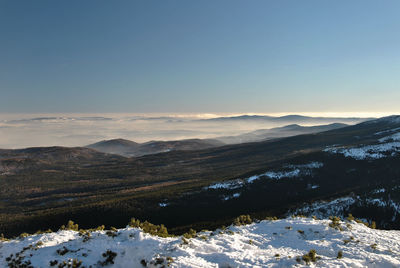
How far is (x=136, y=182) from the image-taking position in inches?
7869

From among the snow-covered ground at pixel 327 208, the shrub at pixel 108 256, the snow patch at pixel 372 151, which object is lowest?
the snow-covered ground at pixel 327 208

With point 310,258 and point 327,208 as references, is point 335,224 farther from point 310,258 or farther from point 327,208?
point 327,208

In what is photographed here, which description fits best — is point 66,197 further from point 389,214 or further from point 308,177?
point 389,214

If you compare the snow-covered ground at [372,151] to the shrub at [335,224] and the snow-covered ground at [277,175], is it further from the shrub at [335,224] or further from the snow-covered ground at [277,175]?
the shrub at [335,224]

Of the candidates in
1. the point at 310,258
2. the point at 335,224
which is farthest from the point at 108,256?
the point at 335,224

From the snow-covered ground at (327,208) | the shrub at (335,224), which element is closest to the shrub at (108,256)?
the shrub at (335,224)

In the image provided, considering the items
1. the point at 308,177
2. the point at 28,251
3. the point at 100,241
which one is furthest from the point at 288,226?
the point at 308,177

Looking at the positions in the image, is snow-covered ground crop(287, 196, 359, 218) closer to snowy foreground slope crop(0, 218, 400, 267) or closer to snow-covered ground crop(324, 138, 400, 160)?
snowy foreground slope crop(0, 218, 400, 267)

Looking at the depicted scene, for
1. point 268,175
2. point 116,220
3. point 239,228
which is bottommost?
point 116,220

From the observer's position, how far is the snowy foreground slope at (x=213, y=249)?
18.1 m

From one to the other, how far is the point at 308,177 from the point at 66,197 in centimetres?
15521

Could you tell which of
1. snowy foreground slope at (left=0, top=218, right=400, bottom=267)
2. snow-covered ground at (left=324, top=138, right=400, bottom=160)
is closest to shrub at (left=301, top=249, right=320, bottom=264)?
snowy foreground slope at (left=0, top=218, right=400, bottom=267)

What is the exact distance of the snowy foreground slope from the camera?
59.4 ft

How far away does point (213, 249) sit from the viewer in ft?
66.8
